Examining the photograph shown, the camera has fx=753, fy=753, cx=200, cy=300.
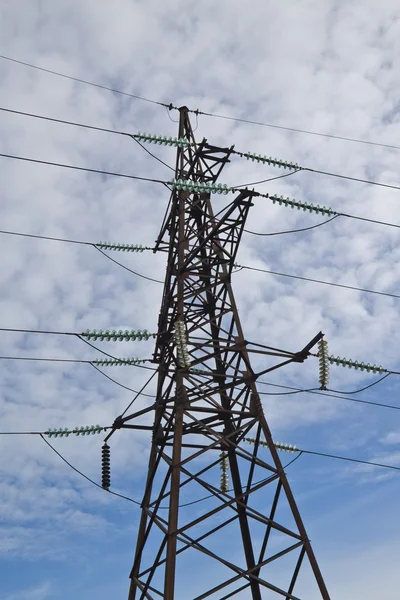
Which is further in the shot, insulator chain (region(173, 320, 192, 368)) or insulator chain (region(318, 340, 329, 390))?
insulator chain (region(318, 340, 329, 390))

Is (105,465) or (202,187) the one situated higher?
(202,187)

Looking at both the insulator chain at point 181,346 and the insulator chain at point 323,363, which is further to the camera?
the insulator chain at point 323,363

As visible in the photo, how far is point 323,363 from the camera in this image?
20328 mm

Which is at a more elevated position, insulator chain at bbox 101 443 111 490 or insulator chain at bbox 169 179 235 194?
insulator chain at bbox 169 179 235 194

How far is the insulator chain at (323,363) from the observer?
2025 centimetres

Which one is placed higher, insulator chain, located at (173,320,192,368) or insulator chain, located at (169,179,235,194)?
insulator chain, located at (169,179,235,194)

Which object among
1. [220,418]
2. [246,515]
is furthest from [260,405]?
[246,515]

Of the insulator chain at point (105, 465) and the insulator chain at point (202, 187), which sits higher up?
the insulator chain at point (202, 187)

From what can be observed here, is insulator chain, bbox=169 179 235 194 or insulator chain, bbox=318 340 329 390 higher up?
insulator chain, bbox=169 179 235 194

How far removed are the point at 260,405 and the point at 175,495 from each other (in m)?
3.80

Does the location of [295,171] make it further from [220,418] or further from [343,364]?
[220,418]

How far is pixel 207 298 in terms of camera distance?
2228cm

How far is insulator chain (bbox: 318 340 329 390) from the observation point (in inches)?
797

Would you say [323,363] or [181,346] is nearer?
[181,346]
